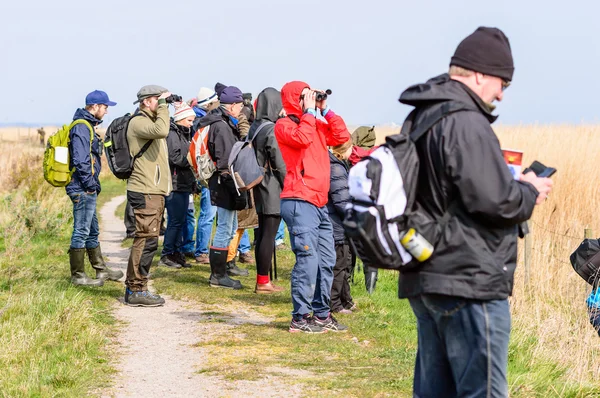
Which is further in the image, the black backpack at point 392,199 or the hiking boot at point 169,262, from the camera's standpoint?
the hiking boot at point 169,262

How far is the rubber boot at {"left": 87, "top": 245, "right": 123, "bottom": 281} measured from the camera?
9406mm

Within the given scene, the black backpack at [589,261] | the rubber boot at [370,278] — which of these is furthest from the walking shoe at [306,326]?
the black backpack at [589,261]

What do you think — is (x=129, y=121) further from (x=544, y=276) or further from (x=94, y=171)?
(x=544, y=276)

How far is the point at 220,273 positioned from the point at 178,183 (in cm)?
158

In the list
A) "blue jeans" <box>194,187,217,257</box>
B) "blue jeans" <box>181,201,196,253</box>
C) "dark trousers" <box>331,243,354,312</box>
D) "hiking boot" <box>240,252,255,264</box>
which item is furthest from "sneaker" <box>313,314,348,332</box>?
"blue jeans" <box>181,201,196,253</box>

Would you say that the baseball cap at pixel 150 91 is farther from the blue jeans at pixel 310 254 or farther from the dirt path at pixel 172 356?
the dirt path at pixel 172 356

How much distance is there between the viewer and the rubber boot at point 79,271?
896 centimetres

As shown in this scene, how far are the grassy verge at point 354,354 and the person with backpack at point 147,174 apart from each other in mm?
Result: 915

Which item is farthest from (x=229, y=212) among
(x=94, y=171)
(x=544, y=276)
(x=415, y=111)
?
(x=415, y=111)

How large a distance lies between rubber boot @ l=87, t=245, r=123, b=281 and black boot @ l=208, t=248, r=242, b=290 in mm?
1211

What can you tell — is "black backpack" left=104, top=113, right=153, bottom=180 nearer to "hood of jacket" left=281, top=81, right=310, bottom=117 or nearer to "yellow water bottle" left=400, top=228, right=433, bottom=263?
"hood of jacket" left=281, top=81, right=310, bottom=117

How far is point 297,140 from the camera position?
6668 mm

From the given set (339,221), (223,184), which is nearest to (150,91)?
(223,184)

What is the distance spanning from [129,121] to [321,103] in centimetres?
197
